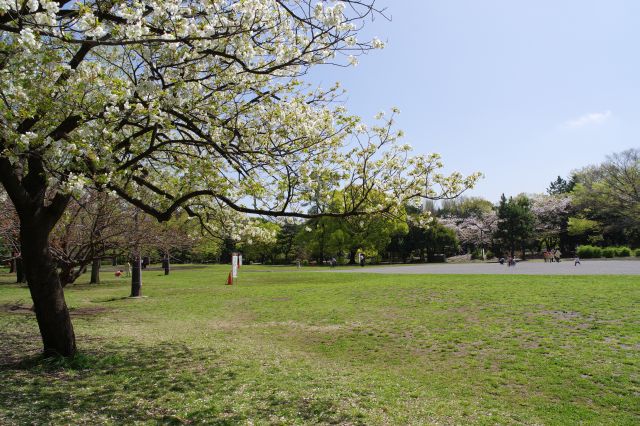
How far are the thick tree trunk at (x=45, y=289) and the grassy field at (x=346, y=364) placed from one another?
0.43 metres

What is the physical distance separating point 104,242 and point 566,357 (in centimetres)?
1508

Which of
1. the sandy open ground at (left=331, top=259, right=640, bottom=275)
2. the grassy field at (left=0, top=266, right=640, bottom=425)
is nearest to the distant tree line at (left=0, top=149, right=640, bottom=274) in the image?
the sandy open ground at (left=331, top=259, right=640, bottom=275)

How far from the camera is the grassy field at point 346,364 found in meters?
6.71

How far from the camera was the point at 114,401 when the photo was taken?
677 cm

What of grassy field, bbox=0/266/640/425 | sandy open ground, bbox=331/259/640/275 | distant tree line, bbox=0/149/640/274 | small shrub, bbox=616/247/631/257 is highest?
distant tree line, bbox=0/149/640/274

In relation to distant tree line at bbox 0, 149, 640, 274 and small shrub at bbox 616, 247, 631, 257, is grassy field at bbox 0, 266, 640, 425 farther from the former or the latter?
small shrub at bbox 616, 247, 631, 257

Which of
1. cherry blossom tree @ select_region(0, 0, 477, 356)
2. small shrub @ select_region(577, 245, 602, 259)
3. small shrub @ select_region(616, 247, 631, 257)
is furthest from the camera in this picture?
small shrub @ select_region(577, 245, 602, 259)

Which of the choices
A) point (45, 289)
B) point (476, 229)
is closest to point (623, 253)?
point (476, 229)

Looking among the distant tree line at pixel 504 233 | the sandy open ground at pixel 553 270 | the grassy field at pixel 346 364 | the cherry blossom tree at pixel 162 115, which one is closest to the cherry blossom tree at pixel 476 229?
the distant tree line at pixel 504 233

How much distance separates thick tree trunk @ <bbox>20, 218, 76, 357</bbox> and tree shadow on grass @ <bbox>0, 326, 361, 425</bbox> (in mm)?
360

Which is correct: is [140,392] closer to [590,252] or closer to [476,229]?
[590,252]

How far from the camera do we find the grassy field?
22.0 feet

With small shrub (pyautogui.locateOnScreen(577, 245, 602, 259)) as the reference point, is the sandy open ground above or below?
below

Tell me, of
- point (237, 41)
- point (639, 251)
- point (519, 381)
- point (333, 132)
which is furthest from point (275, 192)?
point (639, 251)
